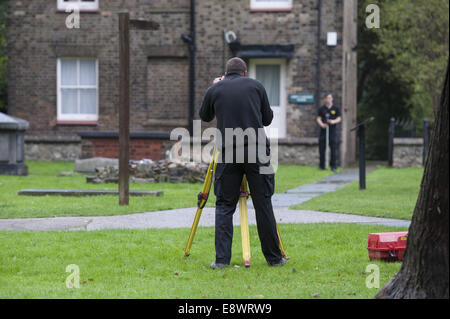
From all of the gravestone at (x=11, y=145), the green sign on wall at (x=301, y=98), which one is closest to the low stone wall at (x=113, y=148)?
the green sign on wall at (x=301, y=98)

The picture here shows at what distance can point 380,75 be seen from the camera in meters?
35.2

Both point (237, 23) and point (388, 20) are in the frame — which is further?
point (388, 20)

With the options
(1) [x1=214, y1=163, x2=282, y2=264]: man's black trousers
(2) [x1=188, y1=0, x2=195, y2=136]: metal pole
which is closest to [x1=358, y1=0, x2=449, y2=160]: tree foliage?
(2) [x1=188, y1=0, x2=195, y2=136]: metal pole

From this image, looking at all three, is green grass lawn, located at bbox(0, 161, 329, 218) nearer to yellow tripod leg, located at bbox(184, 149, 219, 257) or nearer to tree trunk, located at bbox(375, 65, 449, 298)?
yellow tripod leg, located at bbox(184, 149, 219, 257)

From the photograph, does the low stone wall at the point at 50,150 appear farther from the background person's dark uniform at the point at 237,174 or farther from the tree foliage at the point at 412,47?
the background person's dark uniform at the point at 237,174

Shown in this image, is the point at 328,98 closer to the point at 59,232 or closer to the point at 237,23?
the point at 237,23

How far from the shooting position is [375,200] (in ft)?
43.5

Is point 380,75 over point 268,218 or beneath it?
over

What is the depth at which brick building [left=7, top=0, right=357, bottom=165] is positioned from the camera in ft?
78.4

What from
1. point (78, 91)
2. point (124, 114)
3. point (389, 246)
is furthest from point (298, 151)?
point (389, 246)

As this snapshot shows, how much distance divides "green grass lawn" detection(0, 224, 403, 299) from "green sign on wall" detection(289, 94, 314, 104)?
14301 millimetres

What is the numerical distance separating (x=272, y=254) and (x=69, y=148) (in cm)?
1867

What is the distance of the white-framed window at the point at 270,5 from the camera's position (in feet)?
78.7
